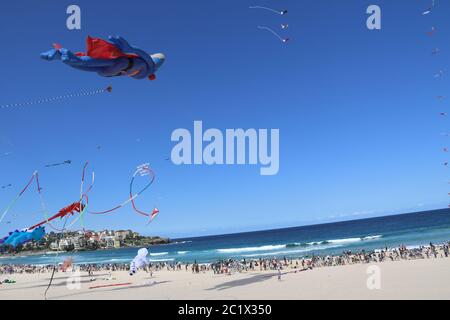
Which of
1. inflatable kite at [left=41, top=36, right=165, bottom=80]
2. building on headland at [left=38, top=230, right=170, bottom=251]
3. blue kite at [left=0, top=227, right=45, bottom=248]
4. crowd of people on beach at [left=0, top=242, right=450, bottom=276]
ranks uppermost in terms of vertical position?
inflatable kite at [left=41, top=36, right=165, bottom=80]

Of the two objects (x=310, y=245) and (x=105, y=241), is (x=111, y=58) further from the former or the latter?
(x=105, y=241)

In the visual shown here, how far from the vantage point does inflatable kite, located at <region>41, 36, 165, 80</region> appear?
972cm

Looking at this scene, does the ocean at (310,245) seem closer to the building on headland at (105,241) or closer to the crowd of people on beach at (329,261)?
the crowd of people on beach at (329,261)

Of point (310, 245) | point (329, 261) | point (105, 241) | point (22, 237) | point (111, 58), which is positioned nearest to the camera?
point (111, 58)

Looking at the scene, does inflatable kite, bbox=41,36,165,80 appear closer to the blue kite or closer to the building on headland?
the blue kite

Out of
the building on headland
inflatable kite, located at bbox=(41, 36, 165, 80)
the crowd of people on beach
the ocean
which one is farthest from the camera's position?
the building on headland

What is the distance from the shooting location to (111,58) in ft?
35.2

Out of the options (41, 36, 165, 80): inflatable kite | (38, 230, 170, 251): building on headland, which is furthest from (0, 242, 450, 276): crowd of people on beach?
(38, 230, 170, 251): building on headland

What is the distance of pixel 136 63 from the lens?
11414 millimetres

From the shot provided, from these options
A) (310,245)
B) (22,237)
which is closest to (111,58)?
(22,237)
